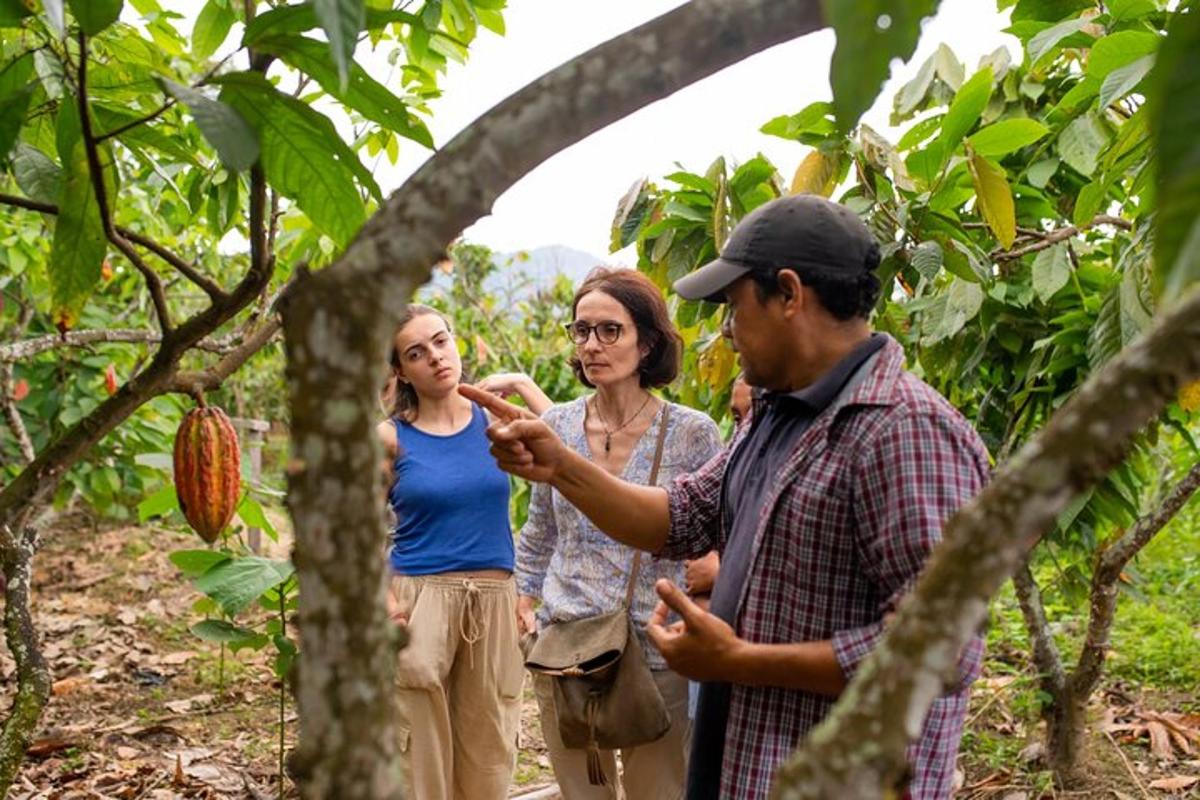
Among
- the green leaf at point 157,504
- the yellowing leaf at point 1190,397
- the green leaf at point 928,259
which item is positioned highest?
the green leaf at point 928,259

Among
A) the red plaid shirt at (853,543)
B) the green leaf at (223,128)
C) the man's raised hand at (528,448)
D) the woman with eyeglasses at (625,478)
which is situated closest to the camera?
the green leaf at (223,128)

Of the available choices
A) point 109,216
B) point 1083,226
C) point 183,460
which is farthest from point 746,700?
point 1083,226

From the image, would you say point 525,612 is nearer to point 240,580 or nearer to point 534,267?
point 240,580

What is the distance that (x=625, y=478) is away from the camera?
251 cm

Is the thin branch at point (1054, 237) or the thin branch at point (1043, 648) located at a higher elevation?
the thin branch at point (1054, 237)

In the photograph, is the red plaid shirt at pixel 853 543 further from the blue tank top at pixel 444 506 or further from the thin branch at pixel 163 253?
the blue tank top at pixel 444 506

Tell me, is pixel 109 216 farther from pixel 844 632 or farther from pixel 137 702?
pixel 137 702

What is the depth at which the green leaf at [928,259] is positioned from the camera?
2328 mm

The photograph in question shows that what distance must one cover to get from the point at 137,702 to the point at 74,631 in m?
1.02

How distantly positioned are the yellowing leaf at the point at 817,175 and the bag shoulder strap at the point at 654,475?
1.82ft

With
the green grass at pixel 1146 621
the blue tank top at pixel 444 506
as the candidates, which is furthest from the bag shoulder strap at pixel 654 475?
the green grass at pixel 1146 621

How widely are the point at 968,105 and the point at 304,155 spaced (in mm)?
1686

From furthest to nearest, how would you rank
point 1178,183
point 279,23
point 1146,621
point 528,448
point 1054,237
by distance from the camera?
point 1146,621 → point 1054,237 → point 528,448 → point 279,23 → point 1178,183

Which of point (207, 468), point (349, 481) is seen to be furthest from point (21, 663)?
point (349, 481)
